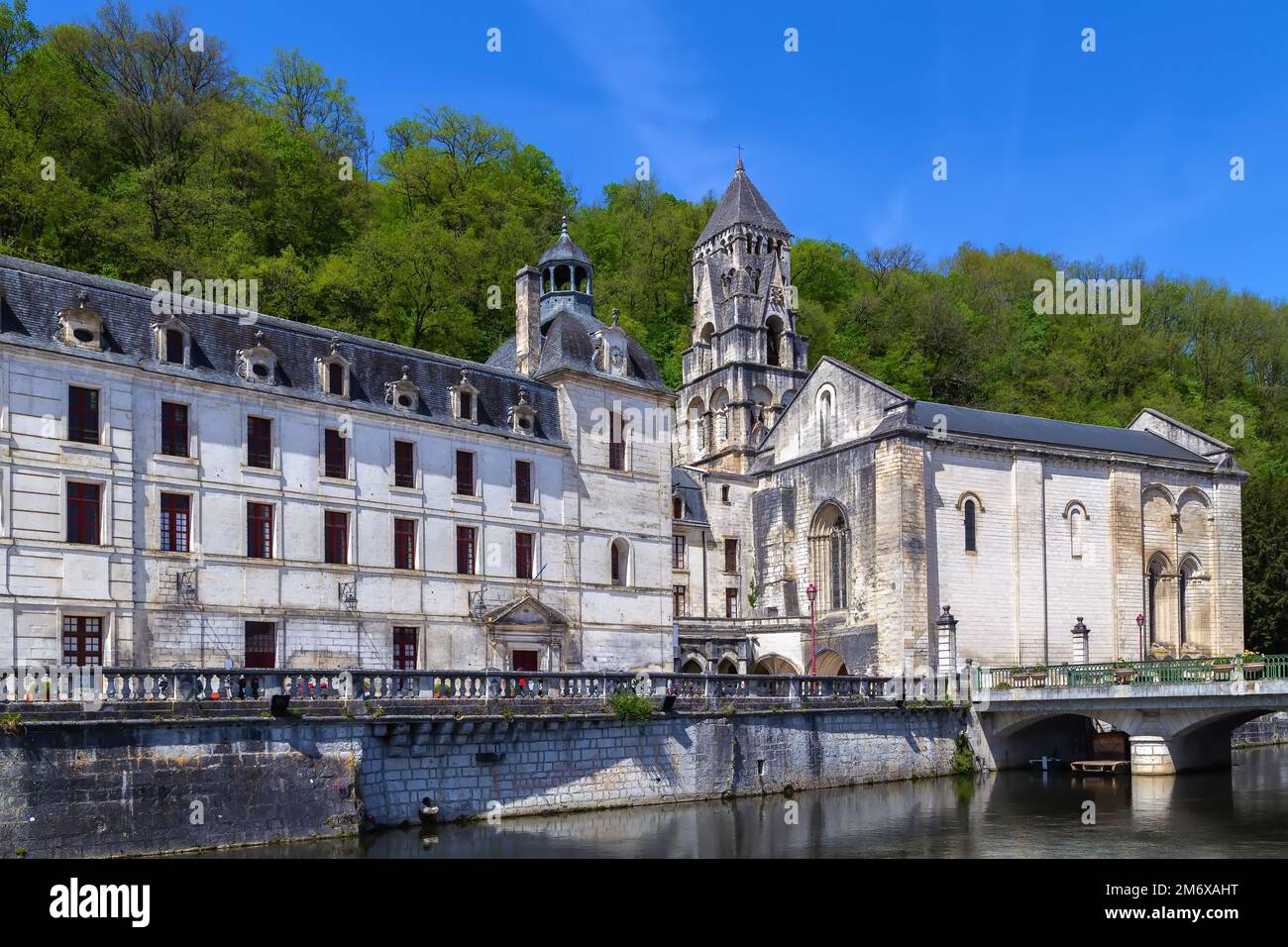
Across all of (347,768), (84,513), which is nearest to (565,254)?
(84,513)

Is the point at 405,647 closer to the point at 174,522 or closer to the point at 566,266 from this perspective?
the point at 174,522

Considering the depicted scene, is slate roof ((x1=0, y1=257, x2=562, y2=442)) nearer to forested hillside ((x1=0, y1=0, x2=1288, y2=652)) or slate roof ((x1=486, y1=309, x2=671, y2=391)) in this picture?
slate roof ((x1=486, y1=309, x2=671, y2=391))

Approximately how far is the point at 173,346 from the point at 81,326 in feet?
7.31

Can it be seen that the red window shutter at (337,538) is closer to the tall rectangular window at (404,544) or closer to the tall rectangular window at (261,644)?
the tall rectangular window at (404,544)

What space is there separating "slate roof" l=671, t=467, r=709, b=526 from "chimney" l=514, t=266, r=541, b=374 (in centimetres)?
1182

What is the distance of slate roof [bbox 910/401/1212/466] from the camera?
47.8 meters

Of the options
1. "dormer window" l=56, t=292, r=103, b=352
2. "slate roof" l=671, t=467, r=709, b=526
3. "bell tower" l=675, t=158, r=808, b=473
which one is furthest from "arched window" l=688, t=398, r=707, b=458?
"dormer window" l=56, t=292, r=103, b=352

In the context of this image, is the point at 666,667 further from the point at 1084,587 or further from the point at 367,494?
the point at 1084,587

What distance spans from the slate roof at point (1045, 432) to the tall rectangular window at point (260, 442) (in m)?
23.4

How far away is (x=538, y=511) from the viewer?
1433 inches

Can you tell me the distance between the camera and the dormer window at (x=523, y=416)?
36.2m

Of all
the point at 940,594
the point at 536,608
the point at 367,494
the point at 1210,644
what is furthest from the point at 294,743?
the point at 1210,644

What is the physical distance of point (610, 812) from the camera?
28.9m
